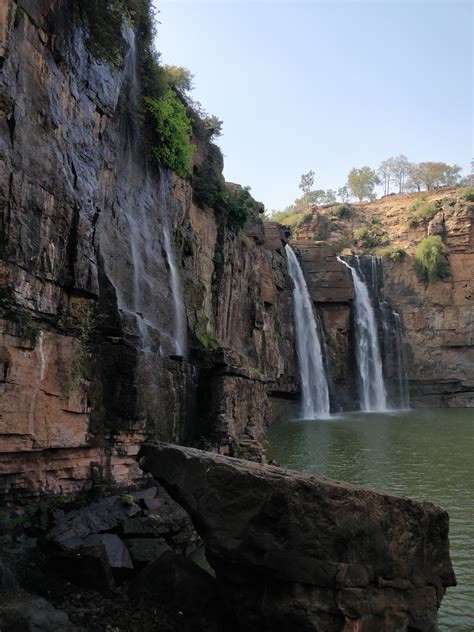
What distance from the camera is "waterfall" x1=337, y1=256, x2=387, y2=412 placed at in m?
36.7

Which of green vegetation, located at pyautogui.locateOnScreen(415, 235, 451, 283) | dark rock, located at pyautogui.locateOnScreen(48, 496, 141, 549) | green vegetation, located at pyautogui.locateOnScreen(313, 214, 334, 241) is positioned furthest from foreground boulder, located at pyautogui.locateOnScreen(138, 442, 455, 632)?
green vegetation, located at pyautogui.locateOnScreen(313, 214, 334, 241)

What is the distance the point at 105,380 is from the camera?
9.35 metres

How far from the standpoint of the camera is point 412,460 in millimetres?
15906

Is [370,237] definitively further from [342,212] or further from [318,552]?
[318,552]

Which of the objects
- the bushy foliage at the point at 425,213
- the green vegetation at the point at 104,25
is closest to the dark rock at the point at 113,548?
the green vegetation at the point at 104,25

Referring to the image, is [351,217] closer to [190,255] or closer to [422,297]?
[422,297]

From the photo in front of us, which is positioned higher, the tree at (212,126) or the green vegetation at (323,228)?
the green vegetation at (323,228)

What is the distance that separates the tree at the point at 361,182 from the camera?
74.0 metres

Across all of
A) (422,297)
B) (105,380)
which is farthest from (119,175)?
(422,297)

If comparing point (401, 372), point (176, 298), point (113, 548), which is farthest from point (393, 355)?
point (113, 548)

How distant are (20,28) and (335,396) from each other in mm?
30741

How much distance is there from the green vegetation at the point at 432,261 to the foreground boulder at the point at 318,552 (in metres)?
36.8

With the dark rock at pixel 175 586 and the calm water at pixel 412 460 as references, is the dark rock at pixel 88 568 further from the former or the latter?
the calm water at pixel 412 460

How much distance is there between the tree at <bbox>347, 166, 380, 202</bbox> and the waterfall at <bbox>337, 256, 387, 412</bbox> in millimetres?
39283
